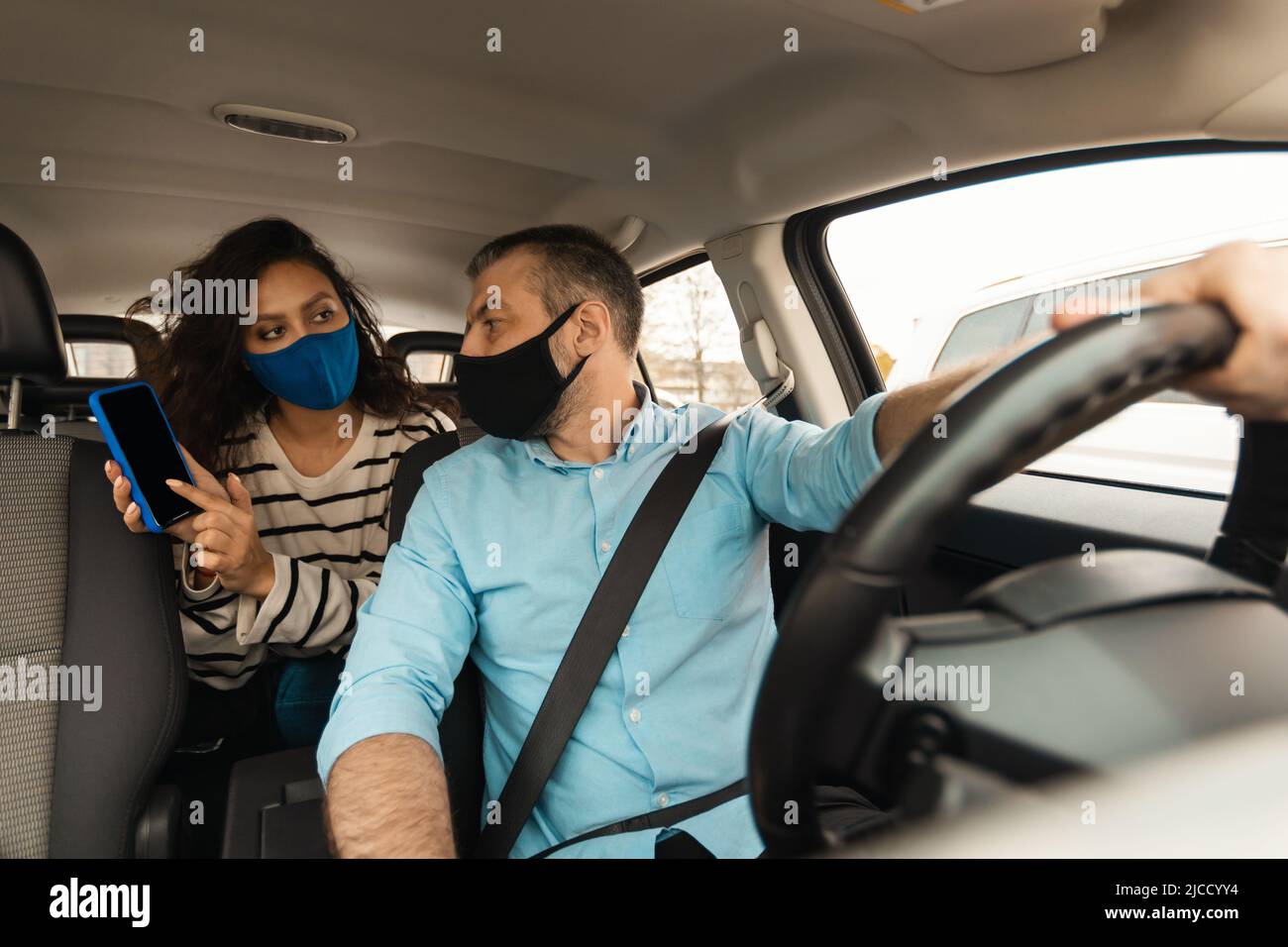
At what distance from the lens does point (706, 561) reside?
56.9 inches

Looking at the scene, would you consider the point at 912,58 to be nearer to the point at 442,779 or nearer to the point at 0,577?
the point at 442,779

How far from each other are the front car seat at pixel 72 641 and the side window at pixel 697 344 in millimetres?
1562

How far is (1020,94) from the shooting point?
1.49m

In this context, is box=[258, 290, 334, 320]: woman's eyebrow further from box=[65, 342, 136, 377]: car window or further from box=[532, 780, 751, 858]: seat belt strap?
box=[65, 342, 136, 377]: car window

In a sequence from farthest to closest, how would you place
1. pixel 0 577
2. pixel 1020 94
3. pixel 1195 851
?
pixel 1020 94, pixel 0 577, pixel 1195 851

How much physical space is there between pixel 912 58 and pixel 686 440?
0.83 metres

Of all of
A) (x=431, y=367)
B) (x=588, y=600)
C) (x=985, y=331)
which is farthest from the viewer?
(x=431, y=367)

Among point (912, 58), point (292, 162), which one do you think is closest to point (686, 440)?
point (912, 58)

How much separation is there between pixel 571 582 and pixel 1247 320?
1.04 meters

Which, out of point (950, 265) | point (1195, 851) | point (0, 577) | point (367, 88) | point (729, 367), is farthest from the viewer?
point (729, 367)

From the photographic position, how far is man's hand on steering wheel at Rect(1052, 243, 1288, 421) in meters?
0.56

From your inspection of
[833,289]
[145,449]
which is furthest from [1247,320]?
[833,289]

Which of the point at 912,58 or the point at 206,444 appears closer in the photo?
the point at 912,58

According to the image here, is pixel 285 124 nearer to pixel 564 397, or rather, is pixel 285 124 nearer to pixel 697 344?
pixel 564 397
